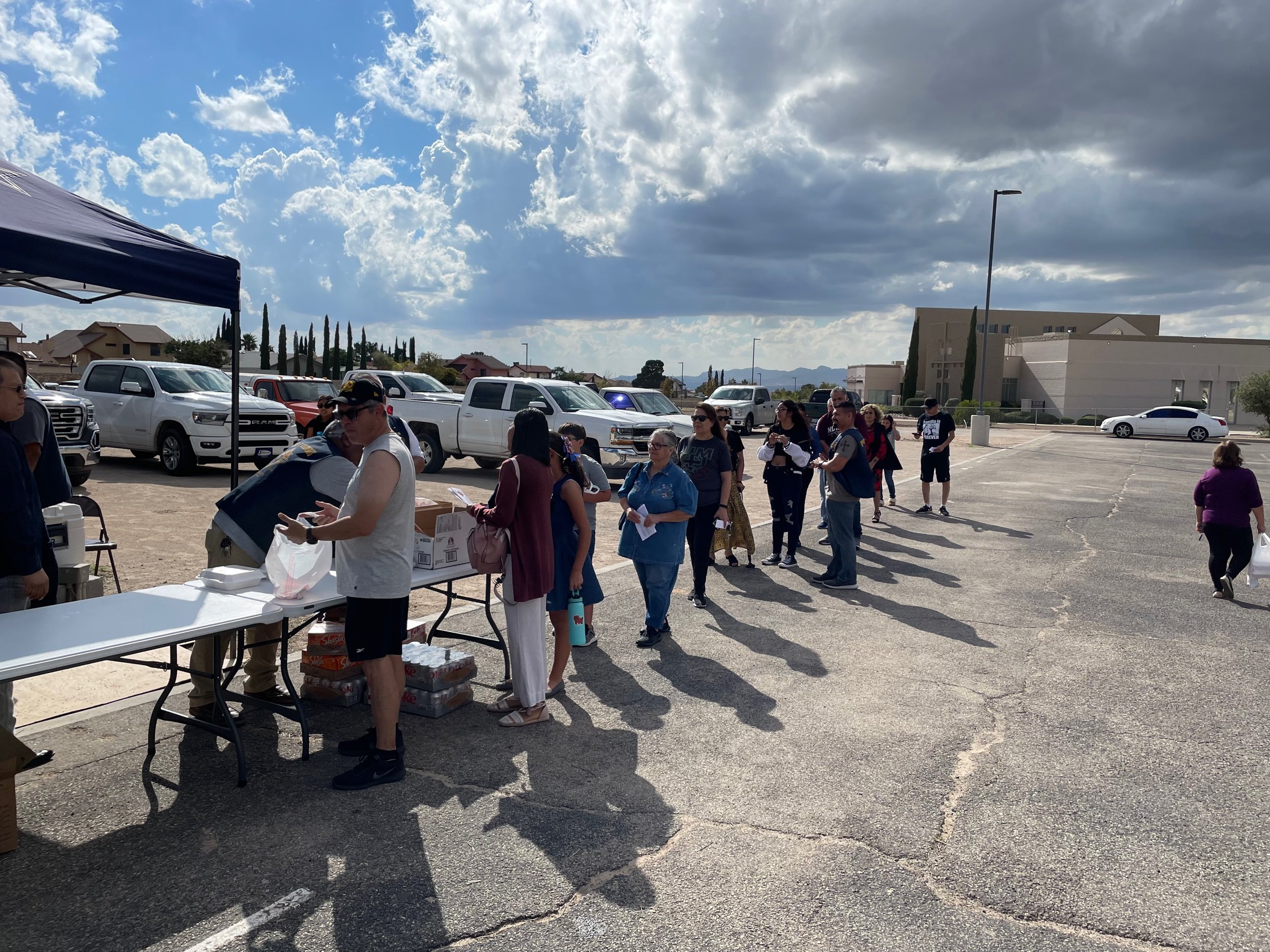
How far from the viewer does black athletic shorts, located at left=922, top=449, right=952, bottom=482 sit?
14.3 metres

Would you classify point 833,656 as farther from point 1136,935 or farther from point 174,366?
point 174,366

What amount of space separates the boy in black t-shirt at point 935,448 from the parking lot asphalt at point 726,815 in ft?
23.5

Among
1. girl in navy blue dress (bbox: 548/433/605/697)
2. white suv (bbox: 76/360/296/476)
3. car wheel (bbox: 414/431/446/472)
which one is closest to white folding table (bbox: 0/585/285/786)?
girl in navy blue dress (bbox: 548/433/605/697)

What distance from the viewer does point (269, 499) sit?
4934 mm

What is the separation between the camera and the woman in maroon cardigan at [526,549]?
493cm

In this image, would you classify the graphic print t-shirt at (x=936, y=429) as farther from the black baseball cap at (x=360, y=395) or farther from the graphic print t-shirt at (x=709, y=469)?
the black baseball cap at (x=360, y=395)

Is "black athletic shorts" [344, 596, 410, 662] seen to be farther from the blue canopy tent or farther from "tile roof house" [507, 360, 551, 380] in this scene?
"tile roof house" [507, 360, 551, 380]

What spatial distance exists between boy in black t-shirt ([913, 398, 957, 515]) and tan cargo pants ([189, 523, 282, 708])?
35.8ft

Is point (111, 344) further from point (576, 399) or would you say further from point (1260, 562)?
point (1260, 562)

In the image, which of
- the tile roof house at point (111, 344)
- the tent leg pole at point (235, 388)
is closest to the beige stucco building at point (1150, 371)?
the tent leg pole at point (235, 388)

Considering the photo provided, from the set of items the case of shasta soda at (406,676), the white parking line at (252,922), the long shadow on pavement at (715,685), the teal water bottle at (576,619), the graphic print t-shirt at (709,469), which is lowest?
the white parking line at (252,922)

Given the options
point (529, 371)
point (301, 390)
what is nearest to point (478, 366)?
point (529, 371)

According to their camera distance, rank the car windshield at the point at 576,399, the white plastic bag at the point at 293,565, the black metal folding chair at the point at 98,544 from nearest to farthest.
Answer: the white plastic bag at the point at 293,565 → the black metal folding chair at the point at 98,544 → the car windshield at the point at 576,399

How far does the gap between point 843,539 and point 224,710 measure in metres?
6.10
